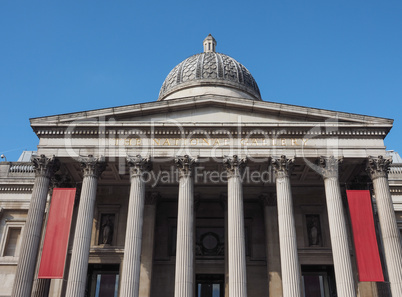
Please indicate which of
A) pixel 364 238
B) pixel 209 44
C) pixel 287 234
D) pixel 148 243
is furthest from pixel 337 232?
pixel 209 44

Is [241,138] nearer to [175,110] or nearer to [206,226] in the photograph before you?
[175,110]

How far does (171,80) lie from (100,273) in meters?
15.6

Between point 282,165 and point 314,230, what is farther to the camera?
point 314,230

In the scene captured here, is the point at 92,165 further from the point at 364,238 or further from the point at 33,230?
the point at 364,238

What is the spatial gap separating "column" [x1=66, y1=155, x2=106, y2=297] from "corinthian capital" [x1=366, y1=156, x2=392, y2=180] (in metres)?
14.6

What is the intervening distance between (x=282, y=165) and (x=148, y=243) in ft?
30.4

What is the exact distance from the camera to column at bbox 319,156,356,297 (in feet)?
70.7

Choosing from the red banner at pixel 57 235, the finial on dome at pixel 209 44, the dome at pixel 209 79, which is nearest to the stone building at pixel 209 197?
the red banner at pixel 57 235

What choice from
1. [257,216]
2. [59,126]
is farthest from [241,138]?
[59,126]

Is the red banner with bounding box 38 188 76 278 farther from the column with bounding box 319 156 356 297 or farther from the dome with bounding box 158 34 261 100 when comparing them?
the column with bounding box 319 156 356 297

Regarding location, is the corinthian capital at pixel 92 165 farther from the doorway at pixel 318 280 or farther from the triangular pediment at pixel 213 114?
the doorway at pixel 318 280

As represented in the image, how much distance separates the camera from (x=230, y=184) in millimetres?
24031

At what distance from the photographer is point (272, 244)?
88.1 feet

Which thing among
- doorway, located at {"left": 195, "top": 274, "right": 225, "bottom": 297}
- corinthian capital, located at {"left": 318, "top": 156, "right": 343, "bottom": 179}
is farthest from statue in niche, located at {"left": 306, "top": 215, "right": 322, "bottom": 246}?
doorway, located at {"left": 195, "top": 274, "right": 225, "bottom": 297}
